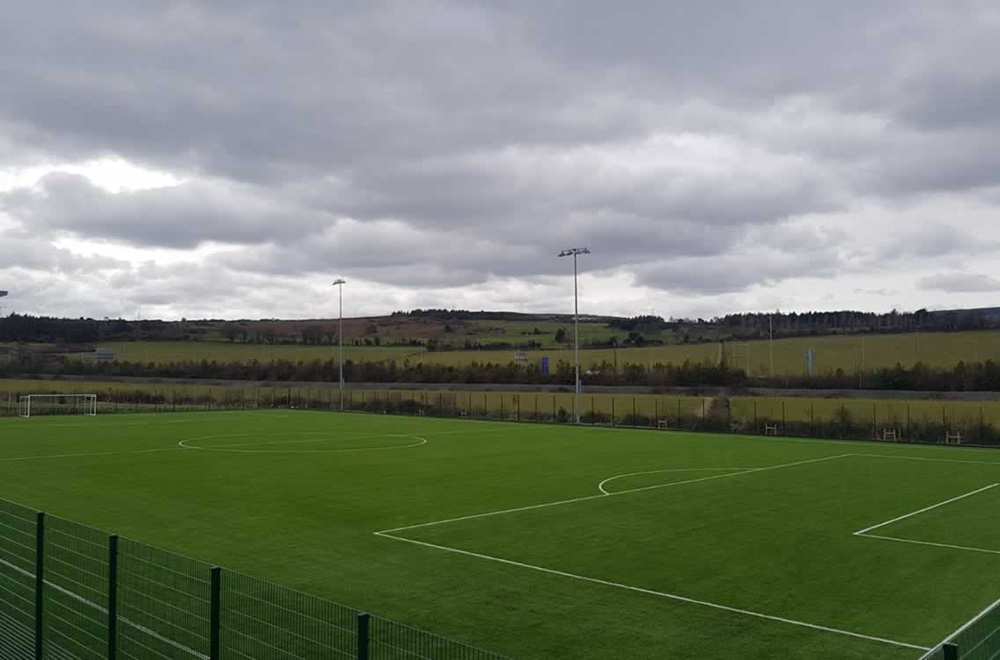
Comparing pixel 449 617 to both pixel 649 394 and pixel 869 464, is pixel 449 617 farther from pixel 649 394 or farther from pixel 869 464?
pixel 649 394

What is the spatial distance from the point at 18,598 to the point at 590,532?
1077cm

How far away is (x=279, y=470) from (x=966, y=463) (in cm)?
2698

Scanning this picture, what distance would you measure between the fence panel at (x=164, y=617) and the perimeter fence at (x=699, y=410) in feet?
135

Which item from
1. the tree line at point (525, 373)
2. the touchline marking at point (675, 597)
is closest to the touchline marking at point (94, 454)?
the touchline marking at point (675, 597)

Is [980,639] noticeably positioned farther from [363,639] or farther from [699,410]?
[699,410]

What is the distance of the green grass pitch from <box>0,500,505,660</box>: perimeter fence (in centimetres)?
101

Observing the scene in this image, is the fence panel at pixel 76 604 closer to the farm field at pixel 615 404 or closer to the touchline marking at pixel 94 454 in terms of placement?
the touchline marking at pixel 94 454

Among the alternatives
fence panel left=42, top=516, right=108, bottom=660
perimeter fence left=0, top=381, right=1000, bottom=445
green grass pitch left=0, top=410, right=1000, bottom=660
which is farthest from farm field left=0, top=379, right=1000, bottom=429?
fence panel left=42, top=516, right=108, bottom=660

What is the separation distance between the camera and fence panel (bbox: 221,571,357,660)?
9.94 m

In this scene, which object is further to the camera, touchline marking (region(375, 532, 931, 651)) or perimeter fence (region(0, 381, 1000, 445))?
perimeter fence (region(0, 381, 1000, 445))

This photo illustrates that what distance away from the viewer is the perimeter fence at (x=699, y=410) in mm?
46438

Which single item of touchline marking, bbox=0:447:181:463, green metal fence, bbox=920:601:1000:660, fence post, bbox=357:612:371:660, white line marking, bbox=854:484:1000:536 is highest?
fence post, bbox=357:612:371:660

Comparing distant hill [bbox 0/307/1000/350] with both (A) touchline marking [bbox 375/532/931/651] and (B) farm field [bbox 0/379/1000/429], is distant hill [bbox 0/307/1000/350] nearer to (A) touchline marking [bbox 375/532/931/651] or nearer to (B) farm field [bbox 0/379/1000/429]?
(B) farm field [bbox 0/379/1000/429]

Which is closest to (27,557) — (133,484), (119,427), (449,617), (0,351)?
(449,617)
